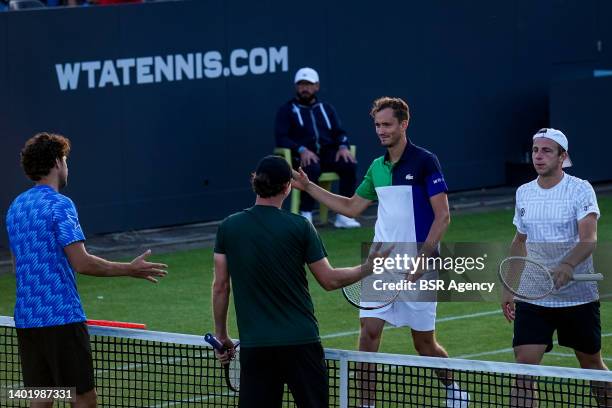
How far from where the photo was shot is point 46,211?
7.35 metres

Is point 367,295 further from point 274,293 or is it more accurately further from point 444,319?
point 444,319

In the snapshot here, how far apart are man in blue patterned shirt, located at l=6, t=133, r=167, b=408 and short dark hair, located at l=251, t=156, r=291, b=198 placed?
0.75 metres

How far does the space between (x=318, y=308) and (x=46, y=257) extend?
5.65 metres

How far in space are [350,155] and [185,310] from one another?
469 centimetres

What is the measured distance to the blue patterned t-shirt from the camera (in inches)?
290

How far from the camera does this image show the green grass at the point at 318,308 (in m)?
11.4

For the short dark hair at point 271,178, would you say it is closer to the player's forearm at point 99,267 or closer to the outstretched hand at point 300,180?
the player's forearm at point 99,267

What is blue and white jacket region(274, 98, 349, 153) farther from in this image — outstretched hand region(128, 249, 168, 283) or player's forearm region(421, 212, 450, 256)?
outstretched hand region(128, 249, 168, 283)

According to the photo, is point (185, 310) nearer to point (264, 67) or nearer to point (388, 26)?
point (264, 67)

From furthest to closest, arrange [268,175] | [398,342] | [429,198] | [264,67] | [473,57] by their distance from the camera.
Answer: [473,57] → [264,67] → [398,342] → [429,198] → [268,175]

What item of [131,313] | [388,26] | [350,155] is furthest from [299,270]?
[388,26]

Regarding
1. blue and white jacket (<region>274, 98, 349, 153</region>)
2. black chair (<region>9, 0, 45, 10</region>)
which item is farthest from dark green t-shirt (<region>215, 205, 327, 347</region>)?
black chair (<region>9, 0, 45, 10</region>)

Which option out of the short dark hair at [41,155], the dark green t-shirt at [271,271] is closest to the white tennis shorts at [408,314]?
the dark green t-shirt at [271,271]

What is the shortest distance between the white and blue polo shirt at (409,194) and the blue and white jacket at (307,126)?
304 inches
